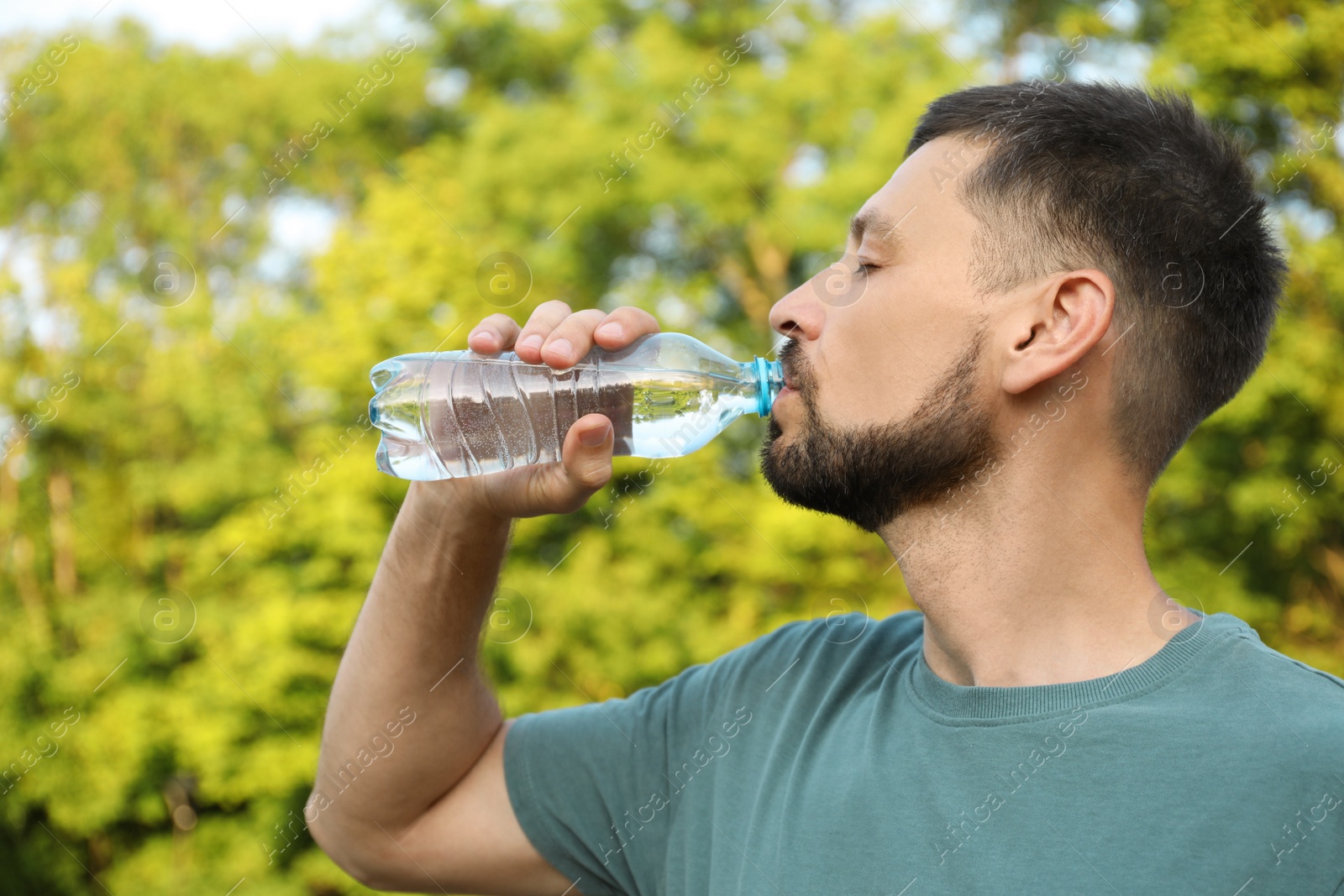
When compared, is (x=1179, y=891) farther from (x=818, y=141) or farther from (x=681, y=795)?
(x=818, y=141)

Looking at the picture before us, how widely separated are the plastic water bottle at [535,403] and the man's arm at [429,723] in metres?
0.12

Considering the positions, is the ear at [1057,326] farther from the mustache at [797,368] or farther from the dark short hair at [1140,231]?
the mustache at [797,368]

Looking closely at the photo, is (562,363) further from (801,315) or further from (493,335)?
(801,315)

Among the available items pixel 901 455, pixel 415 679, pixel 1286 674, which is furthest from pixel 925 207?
pixel 415 679

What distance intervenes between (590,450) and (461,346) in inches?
324

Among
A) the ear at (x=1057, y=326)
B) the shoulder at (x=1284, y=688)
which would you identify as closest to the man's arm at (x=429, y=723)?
the ear at (x=1057, y=326)

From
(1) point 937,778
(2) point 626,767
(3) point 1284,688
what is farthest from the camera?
(2) point 626,767

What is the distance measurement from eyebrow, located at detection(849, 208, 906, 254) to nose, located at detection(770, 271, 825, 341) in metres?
0.09

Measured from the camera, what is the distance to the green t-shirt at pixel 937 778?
1271 millimetres

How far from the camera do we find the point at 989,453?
1651 millimetres

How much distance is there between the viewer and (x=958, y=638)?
5.31 ft

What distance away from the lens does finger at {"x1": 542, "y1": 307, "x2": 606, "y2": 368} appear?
167 cm

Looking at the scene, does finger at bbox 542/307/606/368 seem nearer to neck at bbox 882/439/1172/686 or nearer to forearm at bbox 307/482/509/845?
forearm at bbox 307/482/509/845

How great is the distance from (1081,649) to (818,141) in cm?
999
